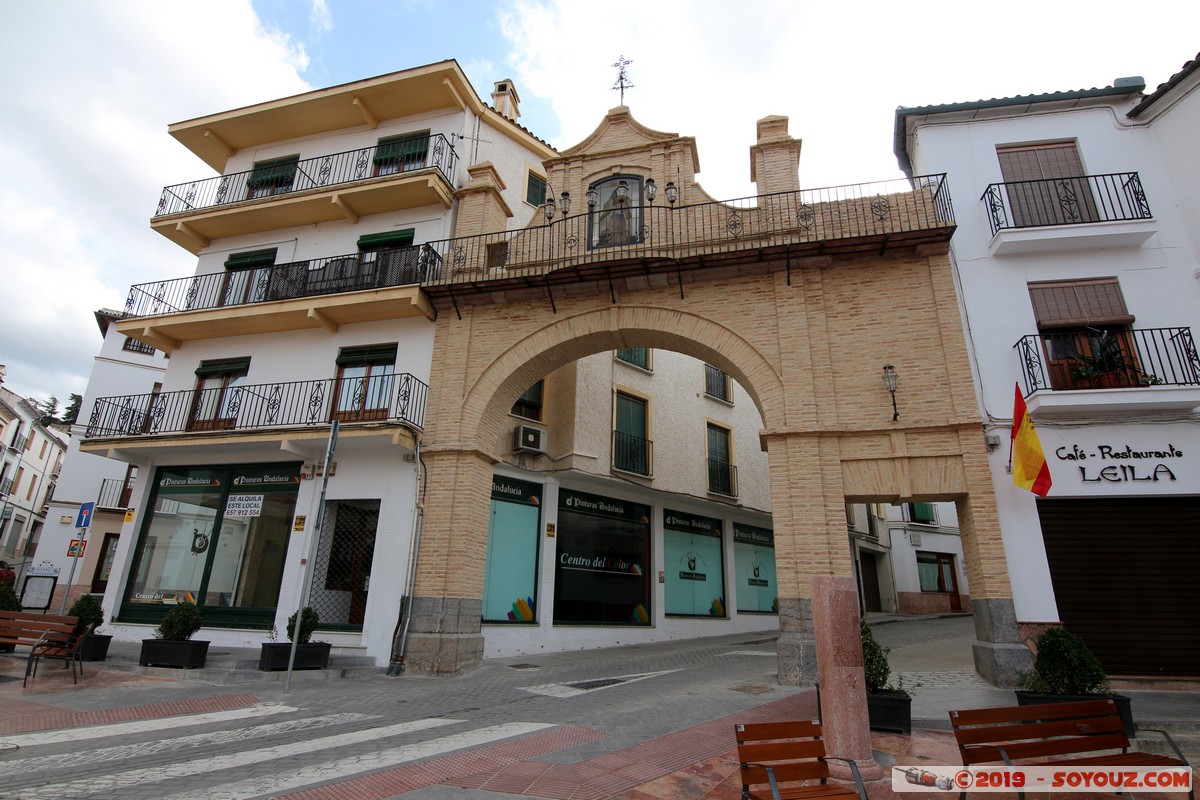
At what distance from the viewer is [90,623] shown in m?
9.32

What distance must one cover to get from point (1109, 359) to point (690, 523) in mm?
10909

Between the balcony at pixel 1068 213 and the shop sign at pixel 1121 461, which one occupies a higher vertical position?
the balcony at pixel 1068 213

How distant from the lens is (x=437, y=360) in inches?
504

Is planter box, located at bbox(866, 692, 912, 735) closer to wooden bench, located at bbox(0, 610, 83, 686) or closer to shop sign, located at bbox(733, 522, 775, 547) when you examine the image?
wooden bench, located at bbox(0, 610, 83, 686)

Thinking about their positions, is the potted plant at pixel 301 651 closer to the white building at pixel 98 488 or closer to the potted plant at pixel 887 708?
the potted plant at pixel 887 708

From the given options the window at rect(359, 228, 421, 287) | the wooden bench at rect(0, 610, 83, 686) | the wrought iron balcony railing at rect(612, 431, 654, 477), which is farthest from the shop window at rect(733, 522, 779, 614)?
the wooden bench at rect(0, 610, 83, 686)

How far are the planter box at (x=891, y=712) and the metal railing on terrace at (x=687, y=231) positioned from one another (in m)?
7.44

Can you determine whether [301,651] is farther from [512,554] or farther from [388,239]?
[388,239]

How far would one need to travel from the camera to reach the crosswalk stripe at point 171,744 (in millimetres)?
4910

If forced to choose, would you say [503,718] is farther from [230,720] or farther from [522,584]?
[522,584]

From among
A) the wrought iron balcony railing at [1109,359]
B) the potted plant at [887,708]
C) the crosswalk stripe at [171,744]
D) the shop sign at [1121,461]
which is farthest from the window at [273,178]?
the shop sign at [1121,461]

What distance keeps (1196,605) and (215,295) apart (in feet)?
65.5

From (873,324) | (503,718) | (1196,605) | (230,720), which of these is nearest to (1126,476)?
(1196,605)

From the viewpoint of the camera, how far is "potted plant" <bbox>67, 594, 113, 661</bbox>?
9.42m
